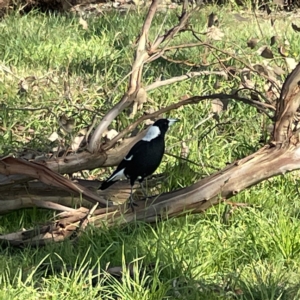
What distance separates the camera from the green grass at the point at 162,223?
2746mm

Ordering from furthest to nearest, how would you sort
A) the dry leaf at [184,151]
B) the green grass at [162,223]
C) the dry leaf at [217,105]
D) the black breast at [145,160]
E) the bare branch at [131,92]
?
the dry leaf at [184,151] → the dry leaf at [217,105] → the bare branch at [131,92] → the black breast at [145,160] → the green grass at [162,223]

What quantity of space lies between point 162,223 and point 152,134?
0.52 meters

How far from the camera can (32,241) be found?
10.7 ft

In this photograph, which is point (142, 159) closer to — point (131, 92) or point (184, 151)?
point (131, 92)

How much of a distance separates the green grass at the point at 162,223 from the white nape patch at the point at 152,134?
37 cm

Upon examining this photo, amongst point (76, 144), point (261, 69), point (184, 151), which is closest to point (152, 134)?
point (76, 144)

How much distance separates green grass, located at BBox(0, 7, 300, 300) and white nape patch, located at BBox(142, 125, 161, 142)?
0.37 metres

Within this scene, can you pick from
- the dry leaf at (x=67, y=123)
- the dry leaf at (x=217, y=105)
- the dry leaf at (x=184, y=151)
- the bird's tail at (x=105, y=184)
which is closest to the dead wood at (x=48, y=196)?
the bird's tail at (x=105, y=184)

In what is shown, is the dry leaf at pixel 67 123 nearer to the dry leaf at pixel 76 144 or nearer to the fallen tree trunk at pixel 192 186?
the dry leaf at pixel 76 144

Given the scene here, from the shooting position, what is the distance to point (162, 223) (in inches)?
129

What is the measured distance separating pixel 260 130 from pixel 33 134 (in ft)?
4.97

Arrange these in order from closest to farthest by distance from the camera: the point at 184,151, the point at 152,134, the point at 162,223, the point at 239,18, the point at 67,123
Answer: the point at 162,223 < the point at 152,134 < the point at 67,123 < the point at 184,151 < the point at 239,18

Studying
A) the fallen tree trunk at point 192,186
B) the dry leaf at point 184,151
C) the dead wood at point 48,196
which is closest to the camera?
the fallen tree trunk at point 192,186

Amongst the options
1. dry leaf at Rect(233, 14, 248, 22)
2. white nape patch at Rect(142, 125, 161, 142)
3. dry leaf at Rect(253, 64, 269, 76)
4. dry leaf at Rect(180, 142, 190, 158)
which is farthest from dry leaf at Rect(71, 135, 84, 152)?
dry leaf at Rect(233, 14, 248, 22)
